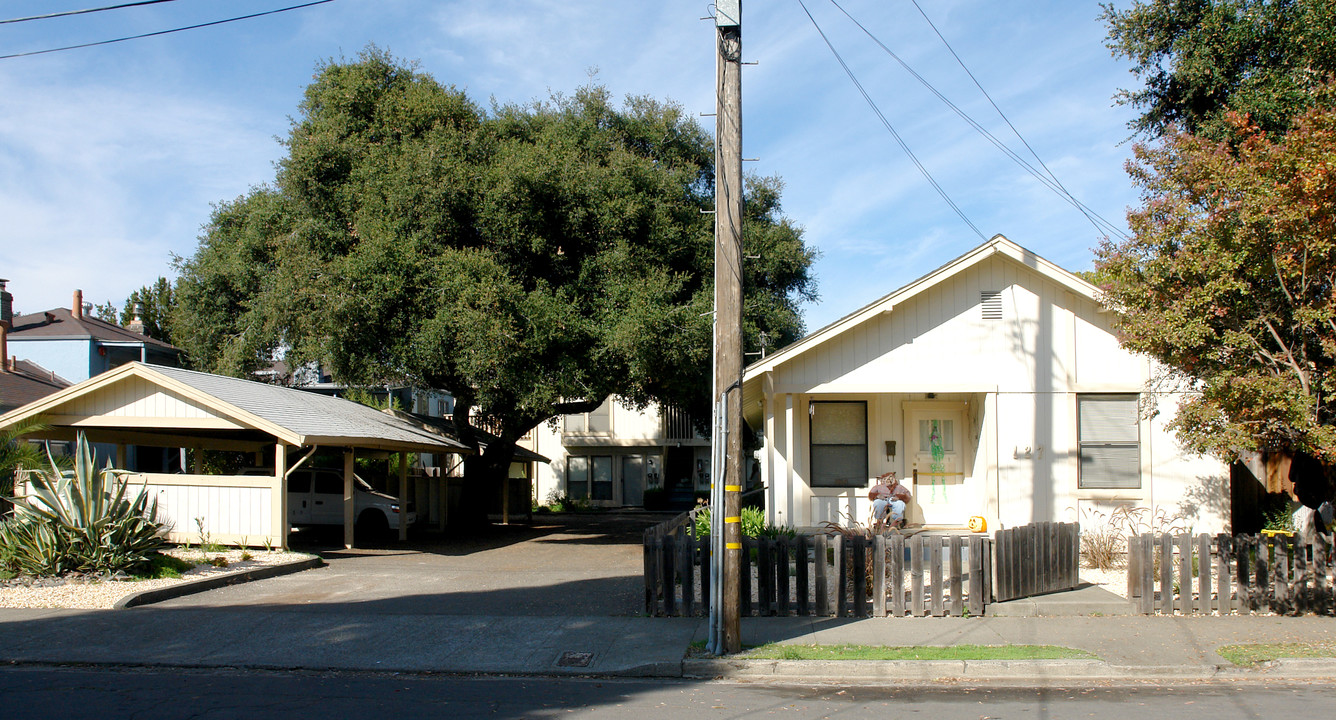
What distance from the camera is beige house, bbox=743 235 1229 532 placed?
50.2ft

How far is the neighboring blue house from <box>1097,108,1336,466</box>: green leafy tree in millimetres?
30577

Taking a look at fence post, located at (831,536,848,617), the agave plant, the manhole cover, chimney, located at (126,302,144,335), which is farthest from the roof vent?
chimney, located at (126,302,144,335)

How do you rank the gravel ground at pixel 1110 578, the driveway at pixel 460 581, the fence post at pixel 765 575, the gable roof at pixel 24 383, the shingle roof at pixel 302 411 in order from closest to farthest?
the fence post at pixel 765 575 → the driveway at pixel 460 581 → the gravel ground at pixel 1110 578 → the shingle roof at pixel 302 411 → the gable roof at pixel 24 383

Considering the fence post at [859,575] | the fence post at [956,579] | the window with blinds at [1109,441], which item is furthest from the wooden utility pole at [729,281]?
the window with blinds at [1109,441]

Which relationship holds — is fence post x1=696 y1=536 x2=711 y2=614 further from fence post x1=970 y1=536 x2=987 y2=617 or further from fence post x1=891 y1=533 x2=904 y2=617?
fence post x1=970 y1=536 x2=987 y2=617

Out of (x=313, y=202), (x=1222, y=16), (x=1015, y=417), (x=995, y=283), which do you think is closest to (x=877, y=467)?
(x=1015, y=417)

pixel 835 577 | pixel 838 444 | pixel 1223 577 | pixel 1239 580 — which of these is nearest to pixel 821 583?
pixel 835 577

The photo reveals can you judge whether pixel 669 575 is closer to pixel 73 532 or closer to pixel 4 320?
pixel 73 532

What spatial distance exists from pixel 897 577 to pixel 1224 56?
13.2 meters

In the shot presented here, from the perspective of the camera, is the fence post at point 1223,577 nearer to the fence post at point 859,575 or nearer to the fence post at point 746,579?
the fence post at point 859,575

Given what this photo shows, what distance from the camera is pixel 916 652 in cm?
920

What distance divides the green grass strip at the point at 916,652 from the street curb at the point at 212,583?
312 inches

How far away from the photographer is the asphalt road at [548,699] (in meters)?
7.34

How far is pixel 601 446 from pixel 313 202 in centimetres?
1877
